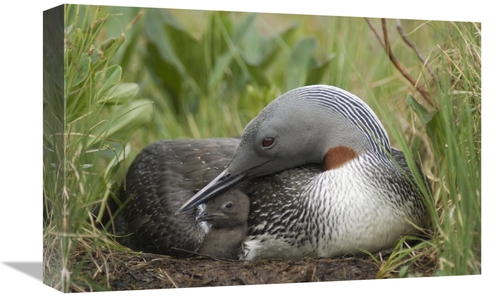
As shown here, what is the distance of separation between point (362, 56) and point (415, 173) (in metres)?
1.24

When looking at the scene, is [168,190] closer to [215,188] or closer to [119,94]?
[215,188]

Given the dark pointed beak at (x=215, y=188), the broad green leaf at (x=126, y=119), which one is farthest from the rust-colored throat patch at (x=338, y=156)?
the broad green leaf at (x=126, y=119)

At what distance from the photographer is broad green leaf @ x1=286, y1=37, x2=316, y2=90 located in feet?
18.3

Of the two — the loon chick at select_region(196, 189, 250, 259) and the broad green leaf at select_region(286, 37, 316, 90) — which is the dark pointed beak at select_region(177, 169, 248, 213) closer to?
the loon chick at select_region(196, 189, 250, 259)

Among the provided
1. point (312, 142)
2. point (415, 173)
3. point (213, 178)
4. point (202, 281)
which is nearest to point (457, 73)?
point (415, 173)

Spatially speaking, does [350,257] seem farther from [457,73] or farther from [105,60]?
[105,60]

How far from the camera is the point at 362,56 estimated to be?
224 inches

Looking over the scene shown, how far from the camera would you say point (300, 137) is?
4629 millimetres

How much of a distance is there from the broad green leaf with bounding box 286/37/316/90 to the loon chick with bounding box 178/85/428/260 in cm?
87

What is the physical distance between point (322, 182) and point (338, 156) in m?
0.18

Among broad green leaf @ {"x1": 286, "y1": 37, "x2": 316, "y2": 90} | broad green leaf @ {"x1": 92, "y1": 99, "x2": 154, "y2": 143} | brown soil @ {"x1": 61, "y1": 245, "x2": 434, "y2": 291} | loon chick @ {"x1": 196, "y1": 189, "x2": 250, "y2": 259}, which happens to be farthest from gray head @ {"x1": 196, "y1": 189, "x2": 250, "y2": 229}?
Result: broad green leaf @ {"x1": 286, "y1": 37, "x2": 316, "y2": 90}

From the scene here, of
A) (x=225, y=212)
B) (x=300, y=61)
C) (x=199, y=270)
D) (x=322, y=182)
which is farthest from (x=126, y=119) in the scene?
(x=300, y=61)

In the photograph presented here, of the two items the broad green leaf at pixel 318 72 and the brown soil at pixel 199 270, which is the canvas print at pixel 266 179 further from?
the broad green leaf at pixel 318 72

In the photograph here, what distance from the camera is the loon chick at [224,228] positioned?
14.9ft
